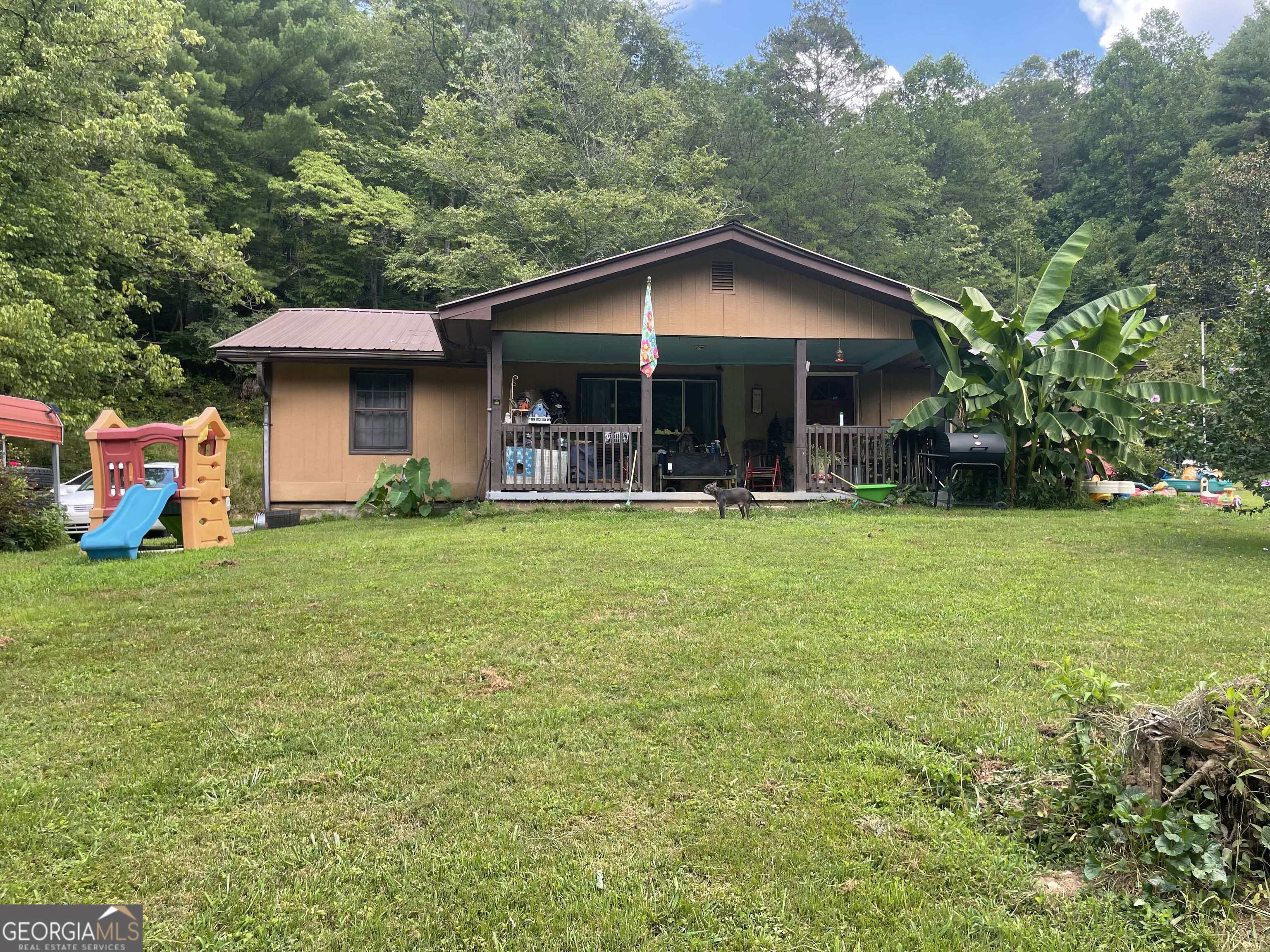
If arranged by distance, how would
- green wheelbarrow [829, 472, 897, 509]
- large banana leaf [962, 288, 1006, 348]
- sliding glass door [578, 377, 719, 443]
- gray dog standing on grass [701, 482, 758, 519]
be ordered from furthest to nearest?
sliding glass door [578, 377, 719, 443] < green wheelbarrow [829, 472, 897, 509] < large banana leaf [962, 288, 1006, 348] < gray dog standing on grass [701, 482, 758, 519]

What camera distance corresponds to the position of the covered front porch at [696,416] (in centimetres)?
1165

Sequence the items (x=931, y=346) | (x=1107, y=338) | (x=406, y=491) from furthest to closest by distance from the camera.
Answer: (x=931, y=346)
(x=406, y=491)
(x=1107, y=338)

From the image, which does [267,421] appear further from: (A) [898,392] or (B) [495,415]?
(A) [898,392]

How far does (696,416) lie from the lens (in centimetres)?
1576

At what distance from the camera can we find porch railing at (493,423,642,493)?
11516 millimetres

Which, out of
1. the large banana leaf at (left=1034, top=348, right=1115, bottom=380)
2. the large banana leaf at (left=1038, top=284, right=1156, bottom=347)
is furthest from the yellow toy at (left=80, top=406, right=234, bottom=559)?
the large banana leaf at (left=1038, top=284, right=1156, bottom=347)

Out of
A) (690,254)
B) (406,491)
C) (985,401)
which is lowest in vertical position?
(406,491)

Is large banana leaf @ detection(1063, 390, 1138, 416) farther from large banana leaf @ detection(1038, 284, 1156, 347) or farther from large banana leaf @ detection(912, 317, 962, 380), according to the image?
large banana leaf @ detection(912, 317, 962, 380)

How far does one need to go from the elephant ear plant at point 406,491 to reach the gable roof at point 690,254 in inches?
97.4

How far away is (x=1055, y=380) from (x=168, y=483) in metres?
12.0

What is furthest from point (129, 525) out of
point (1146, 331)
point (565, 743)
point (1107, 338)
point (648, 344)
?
point (1146, 331)

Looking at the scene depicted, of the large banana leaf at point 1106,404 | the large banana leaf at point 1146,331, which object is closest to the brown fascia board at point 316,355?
the large banana leaf at point 1106,404

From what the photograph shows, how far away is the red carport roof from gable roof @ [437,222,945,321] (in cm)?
623

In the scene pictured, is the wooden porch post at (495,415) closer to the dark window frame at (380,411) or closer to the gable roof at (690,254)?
the gable roof at (690,254)
